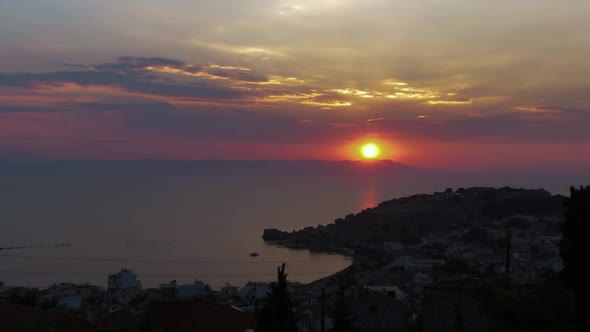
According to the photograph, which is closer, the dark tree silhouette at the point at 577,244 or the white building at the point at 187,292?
the dark tree silhouette at the point at 577,244

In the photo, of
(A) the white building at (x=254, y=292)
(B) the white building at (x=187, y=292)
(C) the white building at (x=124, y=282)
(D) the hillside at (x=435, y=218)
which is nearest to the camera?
(B) the white building at (x=187, y=292)

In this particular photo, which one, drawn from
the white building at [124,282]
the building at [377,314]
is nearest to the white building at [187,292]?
the building at [377,314]

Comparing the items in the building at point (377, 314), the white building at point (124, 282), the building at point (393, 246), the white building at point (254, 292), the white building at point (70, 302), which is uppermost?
the building at point (377, 314)

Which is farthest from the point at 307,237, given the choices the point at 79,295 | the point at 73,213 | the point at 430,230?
the point at 79,295

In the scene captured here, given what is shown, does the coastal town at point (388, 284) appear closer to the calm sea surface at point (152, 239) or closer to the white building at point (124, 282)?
the white building at point (124, 282)

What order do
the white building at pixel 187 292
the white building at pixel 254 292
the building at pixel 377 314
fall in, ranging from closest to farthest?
the white building at pixel 187 292 → the building at pixel 377 314 → the white building at pixel 254 292

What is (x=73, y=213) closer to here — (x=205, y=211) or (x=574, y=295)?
(x=205, y=211)

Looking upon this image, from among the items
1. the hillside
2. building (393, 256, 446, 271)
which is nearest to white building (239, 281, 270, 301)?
building (393, 256, 446, 271)
